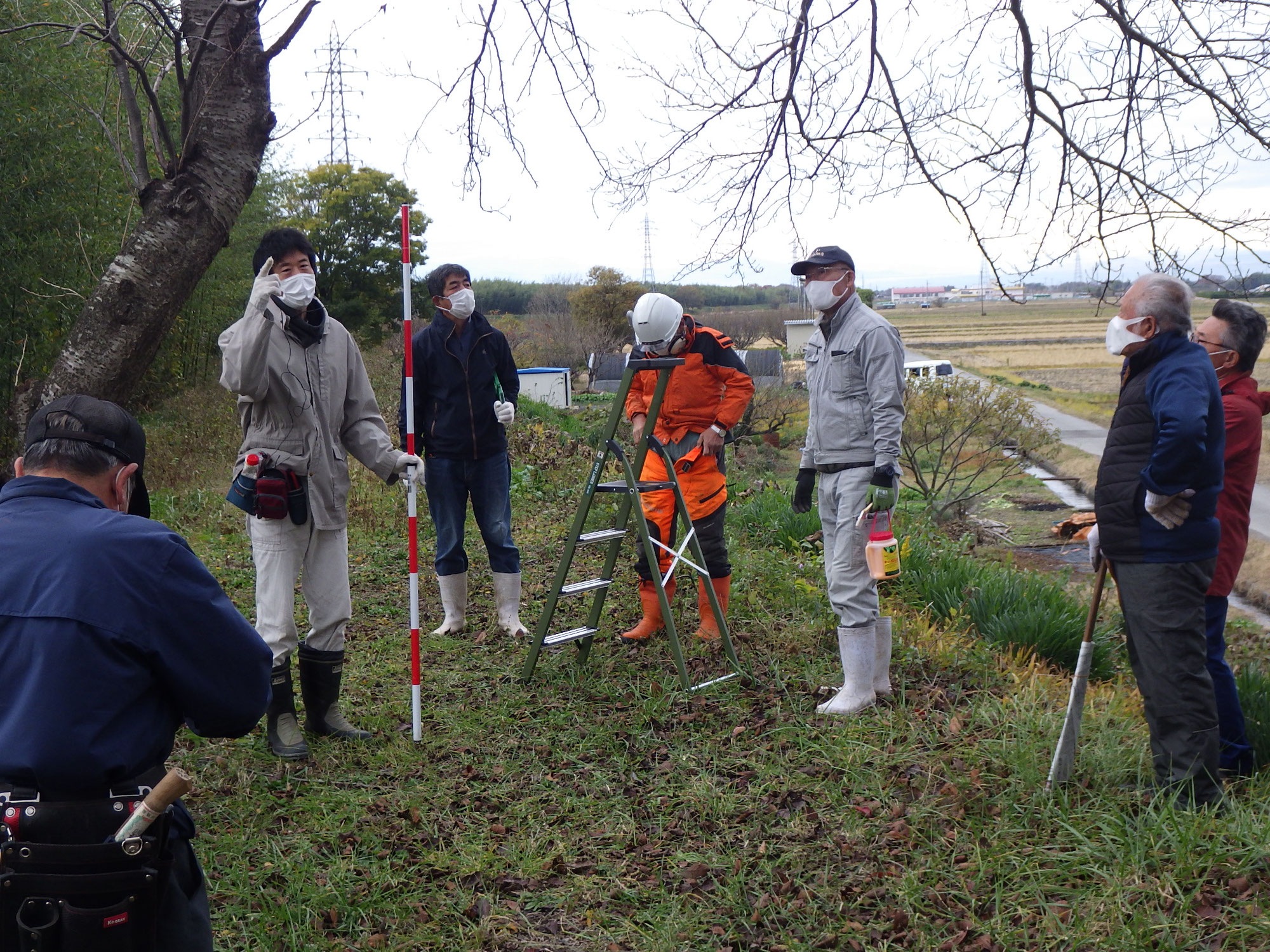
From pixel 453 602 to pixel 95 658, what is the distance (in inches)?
174

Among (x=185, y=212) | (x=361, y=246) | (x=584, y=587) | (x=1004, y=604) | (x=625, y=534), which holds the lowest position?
(x=1004, y=604)

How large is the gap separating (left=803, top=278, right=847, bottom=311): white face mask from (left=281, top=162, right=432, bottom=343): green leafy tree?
25.1 meters

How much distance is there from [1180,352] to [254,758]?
414 cm

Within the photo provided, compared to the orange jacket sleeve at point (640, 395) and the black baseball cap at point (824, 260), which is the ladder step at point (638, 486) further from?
the black baseball cap at point (824, 260)

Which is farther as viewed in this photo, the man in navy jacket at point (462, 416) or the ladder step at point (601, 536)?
the man in navy jacket at point (462, 416)

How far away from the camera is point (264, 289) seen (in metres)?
3.87

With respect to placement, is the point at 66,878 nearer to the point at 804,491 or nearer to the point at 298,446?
the point at 298,446

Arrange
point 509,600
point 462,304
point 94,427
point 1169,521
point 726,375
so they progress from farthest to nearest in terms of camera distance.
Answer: point 509,600, point 462,304, point 726,375, point 1169,521, point 94,427

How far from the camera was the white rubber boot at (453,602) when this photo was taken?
20.5 ft

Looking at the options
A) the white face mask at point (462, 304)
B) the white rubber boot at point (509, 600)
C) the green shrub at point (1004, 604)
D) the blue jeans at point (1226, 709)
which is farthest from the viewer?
the white rubber boot at point (509, 600)

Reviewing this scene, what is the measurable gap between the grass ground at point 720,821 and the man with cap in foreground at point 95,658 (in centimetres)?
136

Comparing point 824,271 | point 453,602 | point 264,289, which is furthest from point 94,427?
point 453,602

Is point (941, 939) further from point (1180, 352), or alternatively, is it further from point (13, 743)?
point (13, 743)

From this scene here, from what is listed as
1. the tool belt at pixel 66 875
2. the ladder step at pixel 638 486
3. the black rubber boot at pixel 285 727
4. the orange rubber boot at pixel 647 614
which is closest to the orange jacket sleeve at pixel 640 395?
the ladder step at pixel 638 486
